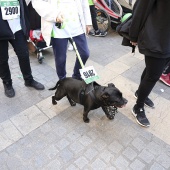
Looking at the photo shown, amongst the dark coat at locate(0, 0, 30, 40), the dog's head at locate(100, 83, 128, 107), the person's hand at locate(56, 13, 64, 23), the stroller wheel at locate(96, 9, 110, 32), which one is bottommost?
the stroller wheel at locate(96, 9, 110, 32)

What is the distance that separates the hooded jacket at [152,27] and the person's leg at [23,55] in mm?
1398

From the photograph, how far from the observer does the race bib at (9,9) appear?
7.09 feet

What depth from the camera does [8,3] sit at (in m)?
2.19

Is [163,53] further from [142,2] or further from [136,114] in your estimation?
[136,114]

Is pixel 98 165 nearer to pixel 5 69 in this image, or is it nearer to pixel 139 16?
pixel 139 16

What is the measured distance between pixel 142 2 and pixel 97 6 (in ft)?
11.1

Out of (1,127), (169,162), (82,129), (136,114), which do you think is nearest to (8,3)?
(1,127)

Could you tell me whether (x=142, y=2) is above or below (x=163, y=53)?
above

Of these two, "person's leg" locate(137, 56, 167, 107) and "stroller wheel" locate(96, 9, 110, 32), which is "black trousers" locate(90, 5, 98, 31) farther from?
"person's leg" locate(137, 56, 167, 107)

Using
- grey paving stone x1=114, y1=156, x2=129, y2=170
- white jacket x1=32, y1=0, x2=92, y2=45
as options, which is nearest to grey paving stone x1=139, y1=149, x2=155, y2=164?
grey paving stone x1=114, y1=156, x2=129, y2=170

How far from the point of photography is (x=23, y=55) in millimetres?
2598

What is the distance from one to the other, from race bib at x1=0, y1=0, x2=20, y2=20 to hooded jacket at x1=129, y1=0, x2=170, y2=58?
134cm

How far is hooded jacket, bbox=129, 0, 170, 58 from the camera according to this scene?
5.17 feet

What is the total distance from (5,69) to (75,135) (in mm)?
1294
